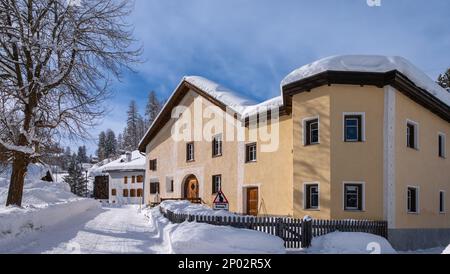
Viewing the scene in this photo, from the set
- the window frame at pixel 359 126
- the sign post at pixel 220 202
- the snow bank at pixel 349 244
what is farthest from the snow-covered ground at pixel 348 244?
the window frame at pixel 359 126

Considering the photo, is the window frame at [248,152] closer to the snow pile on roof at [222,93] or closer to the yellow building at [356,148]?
the yellow building at [356,148]

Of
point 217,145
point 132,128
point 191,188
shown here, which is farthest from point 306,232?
point 132,128

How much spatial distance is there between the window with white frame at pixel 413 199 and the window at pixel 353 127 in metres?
3.45

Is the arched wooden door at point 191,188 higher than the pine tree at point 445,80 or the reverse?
the reverse

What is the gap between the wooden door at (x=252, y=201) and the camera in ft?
70.0

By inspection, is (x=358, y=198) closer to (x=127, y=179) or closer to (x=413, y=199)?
(x=413, y=199)

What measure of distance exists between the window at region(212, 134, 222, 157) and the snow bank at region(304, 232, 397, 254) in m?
12.8

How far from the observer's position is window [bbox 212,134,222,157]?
24.9 metres

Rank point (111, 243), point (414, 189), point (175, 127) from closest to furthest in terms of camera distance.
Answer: point (111, 243) → point (414, 189) → point (175, 127)
